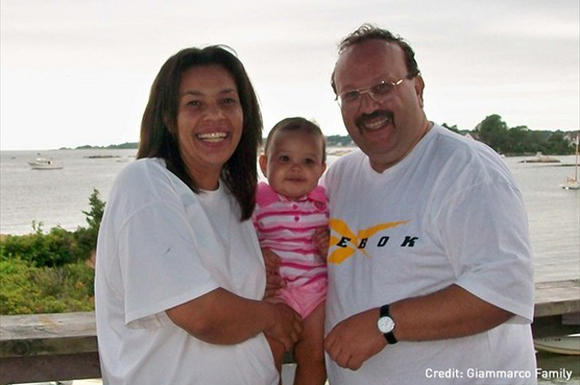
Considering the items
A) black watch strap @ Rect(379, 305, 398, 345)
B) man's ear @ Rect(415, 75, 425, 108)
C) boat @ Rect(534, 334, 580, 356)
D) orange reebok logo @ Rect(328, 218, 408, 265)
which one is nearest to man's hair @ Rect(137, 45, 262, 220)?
orange reebok logo @ Rect(328, 218, 408, 265)

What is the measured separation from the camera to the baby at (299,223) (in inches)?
120

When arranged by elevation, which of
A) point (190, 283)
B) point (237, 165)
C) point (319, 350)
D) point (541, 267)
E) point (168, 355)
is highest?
point (237, 165)

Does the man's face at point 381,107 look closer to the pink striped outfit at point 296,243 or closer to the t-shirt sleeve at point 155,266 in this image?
the pink striped outfit at point 296,243

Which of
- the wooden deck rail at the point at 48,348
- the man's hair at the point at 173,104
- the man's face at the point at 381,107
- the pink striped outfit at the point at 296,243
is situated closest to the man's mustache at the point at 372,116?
the man's face at the point at 381,107

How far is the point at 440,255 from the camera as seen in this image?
263 centimetres

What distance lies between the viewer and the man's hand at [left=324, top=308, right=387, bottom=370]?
103 inches

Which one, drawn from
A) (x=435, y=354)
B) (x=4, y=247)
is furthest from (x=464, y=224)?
(x=4, y=247)

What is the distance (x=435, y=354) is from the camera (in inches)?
103

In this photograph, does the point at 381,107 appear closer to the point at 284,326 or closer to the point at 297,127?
the point at 297,127

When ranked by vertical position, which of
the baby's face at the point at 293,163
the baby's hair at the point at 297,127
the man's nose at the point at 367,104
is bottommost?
the baby's face at the point at 293,163

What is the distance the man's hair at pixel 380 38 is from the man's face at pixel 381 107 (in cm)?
3

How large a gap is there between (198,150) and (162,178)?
0.23m

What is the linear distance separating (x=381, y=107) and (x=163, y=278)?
4.09 ft

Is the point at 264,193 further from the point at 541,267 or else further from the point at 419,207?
the point at 541,267
